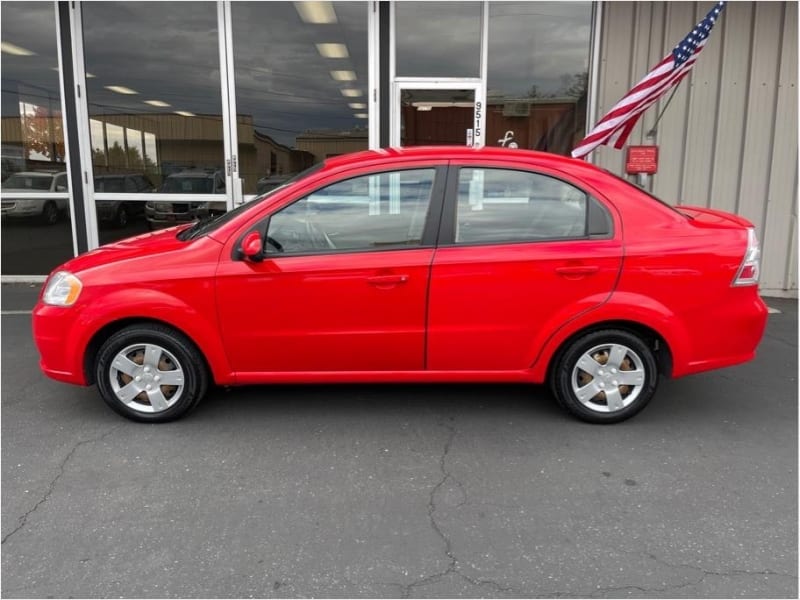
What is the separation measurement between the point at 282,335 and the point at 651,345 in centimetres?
229

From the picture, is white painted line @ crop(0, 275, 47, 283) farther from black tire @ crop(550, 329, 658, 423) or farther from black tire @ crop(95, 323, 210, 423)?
black tire @ crop(550, 329, 658, 423)

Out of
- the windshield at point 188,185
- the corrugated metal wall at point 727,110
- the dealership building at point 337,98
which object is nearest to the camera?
the corrugated metal wall at point 727,110

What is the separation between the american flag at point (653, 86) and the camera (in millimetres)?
5848

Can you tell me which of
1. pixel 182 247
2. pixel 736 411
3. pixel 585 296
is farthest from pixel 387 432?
pixel 736 411

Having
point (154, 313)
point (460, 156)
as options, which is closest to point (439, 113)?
point (460, 156)

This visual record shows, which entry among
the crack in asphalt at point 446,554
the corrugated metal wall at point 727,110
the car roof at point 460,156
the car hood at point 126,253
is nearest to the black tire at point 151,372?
the car hood at point 126,253

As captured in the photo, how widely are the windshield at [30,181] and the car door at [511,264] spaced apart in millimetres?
6472

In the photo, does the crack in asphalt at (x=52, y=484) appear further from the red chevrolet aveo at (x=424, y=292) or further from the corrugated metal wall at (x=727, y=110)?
the corrugated metal wall at (x=727, y=110)

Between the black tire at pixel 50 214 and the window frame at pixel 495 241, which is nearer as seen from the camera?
the window frame at pixel 495 241

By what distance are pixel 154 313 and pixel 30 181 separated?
5.69 metres

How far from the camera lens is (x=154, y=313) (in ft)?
11.7

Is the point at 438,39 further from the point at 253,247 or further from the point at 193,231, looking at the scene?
the point at 253,247

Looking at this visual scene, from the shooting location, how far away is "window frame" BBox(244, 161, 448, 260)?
11.8 ft

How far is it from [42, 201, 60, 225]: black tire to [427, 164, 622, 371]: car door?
6356 mm
